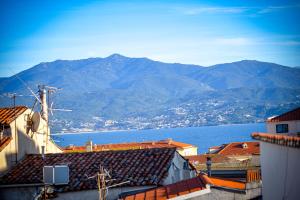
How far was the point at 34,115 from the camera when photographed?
89.1 feet

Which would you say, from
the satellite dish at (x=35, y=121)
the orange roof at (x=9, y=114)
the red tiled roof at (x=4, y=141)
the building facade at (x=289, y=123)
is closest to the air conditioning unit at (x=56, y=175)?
the red tiled roof at (x=4, y=141)

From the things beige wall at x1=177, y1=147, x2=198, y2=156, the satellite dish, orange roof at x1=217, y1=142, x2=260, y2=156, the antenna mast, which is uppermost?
the antenna mast

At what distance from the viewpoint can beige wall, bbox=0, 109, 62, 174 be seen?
2429 centimetres

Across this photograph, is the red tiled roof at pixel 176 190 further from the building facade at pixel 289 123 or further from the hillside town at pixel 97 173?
the building facade at pixel 289 123

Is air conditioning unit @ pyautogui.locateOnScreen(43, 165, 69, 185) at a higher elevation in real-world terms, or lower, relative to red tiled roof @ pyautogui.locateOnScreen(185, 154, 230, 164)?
higher

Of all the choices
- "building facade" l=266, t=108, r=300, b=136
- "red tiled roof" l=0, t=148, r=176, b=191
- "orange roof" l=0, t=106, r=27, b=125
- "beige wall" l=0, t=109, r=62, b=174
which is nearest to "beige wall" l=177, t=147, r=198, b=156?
"building facade" l=266, t=108, r=300, b=136

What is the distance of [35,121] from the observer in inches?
1072

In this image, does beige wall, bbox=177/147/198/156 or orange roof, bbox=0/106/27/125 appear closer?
orange roof, bbox=0/106/27/125

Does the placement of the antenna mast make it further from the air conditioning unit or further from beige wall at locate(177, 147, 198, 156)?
beige wall at locate(177, 147, 198, 156)

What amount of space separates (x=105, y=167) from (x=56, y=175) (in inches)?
133

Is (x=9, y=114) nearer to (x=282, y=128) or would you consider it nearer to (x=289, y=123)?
(x=282, y=128)

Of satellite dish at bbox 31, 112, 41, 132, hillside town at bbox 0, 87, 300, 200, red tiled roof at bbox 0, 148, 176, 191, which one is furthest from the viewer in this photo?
satellite dish at bbox 31, 112, 41, 132

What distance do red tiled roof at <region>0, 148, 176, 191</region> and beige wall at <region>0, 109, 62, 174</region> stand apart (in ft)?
1.36

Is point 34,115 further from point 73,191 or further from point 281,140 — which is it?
point 281,140
